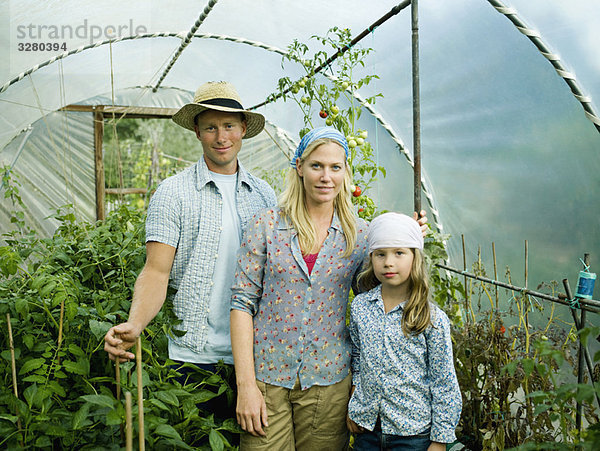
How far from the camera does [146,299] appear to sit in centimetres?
183

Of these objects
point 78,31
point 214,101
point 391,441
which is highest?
point 78,31

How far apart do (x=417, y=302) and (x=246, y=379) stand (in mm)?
599

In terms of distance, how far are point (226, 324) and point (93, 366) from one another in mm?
519

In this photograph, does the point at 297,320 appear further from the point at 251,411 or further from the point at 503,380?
the point at 503,380

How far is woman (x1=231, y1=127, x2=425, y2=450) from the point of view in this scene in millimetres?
1834

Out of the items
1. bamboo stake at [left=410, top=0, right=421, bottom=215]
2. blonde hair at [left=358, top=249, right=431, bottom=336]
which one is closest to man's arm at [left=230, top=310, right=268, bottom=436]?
blonde hair at [left=358, top=249, right=431, bottom=336]

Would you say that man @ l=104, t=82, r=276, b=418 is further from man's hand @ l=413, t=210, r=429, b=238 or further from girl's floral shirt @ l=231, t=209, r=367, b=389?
man's hand @ l=413, t=210, r=429, b=238

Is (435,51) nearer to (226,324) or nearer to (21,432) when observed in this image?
(226,324)

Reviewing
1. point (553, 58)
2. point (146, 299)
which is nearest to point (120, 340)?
point (146, 299)

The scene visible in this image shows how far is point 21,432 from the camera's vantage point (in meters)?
1.64

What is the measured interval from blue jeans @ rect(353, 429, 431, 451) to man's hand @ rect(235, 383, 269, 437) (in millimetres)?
322

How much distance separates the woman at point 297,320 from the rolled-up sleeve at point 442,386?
1.01ft

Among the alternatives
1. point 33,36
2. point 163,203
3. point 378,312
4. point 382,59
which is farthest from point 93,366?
point 33,36

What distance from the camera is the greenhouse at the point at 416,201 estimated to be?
1713 mm
